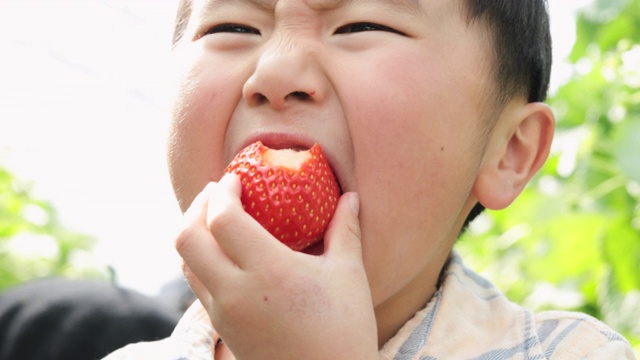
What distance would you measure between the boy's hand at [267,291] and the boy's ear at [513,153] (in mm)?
495

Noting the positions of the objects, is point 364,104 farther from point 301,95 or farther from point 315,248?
point 315,248

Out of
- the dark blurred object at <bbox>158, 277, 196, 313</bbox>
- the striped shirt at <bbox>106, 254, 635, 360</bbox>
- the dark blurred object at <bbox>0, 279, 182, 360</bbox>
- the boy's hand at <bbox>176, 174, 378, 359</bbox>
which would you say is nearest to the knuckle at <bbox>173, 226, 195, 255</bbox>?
the boy's hand at <bbox>176, 174, 378, 359</bbox>

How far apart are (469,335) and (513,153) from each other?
385 mm

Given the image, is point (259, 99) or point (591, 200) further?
point (591, 200)

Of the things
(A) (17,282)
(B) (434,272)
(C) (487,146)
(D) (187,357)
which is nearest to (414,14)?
(C) (487,146)

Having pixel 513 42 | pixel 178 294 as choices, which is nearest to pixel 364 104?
pixel 513 42

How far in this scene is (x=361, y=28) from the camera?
148 cm

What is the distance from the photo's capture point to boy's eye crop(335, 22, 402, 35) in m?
1.48

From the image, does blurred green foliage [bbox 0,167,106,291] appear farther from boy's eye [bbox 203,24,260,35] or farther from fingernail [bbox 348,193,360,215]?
fingernail [bbox 348,193,360,215]

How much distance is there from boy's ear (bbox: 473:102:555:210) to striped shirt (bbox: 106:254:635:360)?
220 mm

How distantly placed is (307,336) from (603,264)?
5.54 ft

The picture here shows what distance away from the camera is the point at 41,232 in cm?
377

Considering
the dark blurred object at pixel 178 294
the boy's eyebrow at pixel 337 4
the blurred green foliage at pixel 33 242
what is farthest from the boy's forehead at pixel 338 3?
the dark blurred object at pixel 178 294

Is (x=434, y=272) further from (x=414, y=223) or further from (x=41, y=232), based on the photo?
(x=41, y=232)
